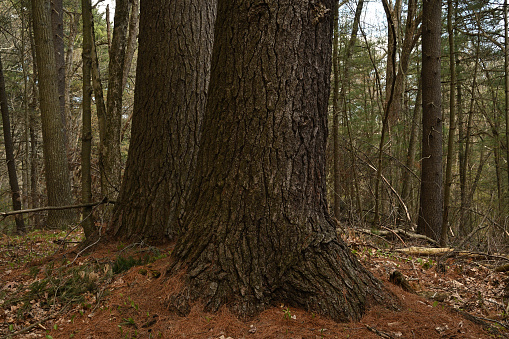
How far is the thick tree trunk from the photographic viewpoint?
13.7ft

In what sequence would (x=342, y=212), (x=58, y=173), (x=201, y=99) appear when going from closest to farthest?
(x=201, y=99), (x=58, y=173), (x=342, y=212)

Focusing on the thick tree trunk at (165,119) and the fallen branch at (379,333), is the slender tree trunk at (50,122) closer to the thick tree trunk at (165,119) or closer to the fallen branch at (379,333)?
the thick tree trunk at (165,119)

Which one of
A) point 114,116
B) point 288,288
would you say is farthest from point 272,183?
point 114,116

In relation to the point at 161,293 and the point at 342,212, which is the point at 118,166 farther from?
the point at 342,212

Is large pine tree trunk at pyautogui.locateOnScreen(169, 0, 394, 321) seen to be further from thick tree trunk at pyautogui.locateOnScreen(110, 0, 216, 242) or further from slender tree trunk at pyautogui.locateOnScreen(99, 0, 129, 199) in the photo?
slender tree trunk at pyautogui.locateOnScreen(99, 0, 129, 199)

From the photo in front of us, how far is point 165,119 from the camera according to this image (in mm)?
4238

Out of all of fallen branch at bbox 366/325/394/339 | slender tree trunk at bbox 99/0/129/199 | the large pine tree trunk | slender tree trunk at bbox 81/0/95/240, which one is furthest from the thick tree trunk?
fallen branch at bbox 366/325/394/339

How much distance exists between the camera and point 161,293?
9.63 ft

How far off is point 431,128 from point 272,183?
18.9 ft

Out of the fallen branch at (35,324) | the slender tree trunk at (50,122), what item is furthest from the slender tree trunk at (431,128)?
the slender tree trunk at (50,122)

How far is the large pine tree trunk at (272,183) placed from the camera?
276cm

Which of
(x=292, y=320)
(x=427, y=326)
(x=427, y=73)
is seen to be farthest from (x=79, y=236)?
(x=427, y=73)

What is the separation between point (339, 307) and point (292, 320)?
0.36 metres

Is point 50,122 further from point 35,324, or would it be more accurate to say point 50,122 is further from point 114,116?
point 35,324
